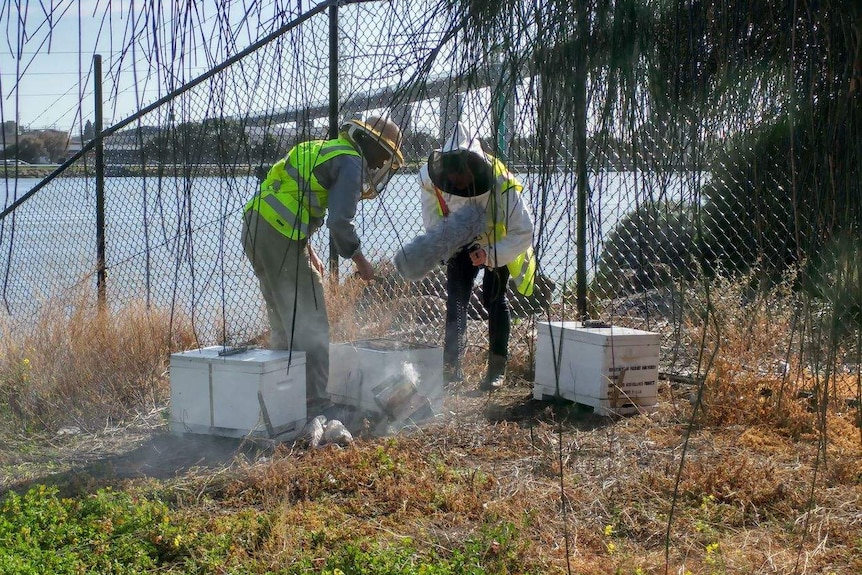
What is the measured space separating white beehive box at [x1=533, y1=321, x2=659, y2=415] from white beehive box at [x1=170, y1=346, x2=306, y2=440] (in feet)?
5.43

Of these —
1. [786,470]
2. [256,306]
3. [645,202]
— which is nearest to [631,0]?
[645,202]

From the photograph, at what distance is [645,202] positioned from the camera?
1808mm

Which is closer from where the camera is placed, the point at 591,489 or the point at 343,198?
the point at 591,489

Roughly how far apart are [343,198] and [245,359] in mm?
1087

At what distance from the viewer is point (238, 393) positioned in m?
5.20

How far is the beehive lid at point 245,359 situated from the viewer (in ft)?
16.7

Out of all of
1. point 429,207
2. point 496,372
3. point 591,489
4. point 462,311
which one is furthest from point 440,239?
point 591,489

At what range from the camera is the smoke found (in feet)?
19.2

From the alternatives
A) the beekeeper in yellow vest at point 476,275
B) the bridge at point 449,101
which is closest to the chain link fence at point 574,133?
the bridge at point 449,101

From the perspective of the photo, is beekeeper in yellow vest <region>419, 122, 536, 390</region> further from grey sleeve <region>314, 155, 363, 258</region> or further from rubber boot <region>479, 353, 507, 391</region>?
grey sleeve <region>314, 155, 363, 258</region>

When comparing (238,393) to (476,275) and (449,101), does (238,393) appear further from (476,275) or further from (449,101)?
(449,101)

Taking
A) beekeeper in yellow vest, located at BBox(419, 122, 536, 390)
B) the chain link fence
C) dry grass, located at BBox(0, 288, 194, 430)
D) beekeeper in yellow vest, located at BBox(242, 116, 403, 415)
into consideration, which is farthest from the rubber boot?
the chain link fence

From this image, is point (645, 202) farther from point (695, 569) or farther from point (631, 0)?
point (695, 569)

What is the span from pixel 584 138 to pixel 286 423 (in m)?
3.94
